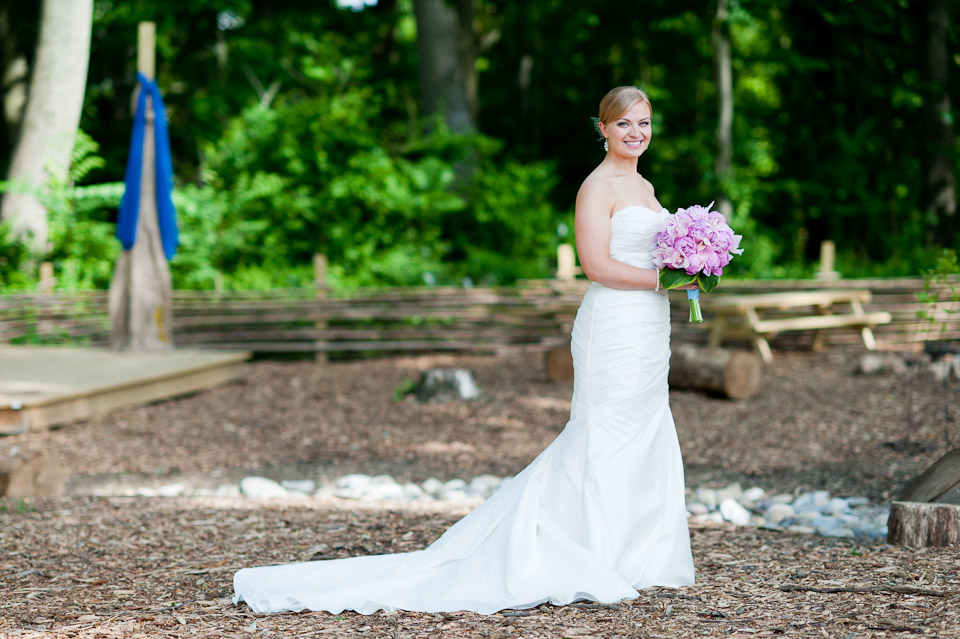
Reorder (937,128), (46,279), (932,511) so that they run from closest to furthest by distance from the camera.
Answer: (932,511)
(46,279)
(937,128)

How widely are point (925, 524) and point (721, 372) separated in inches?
174

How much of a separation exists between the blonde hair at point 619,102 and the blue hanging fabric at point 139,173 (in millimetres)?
6513

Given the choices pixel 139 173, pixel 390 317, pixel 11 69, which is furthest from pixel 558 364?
pixel 11 69

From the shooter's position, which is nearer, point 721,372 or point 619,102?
point 619,102

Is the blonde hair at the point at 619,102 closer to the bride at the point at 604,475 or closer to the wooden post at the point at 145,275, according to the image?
the bride at the point at 604,475

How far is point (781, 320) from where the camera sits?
10289 mm

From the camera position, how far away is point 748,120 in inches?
748

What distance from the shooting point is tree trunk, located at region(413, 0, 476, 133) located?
14492 mm

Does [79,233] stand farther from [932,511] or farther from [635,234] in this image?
[932,511]

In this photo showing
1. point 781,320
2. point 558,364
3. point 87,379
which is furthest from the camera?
point 781,320

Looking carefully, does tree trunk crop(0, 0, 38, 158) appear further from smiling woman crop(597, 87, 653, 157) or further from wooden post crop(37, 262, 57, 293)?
smiling woman crop(597, 87, 653, 157)

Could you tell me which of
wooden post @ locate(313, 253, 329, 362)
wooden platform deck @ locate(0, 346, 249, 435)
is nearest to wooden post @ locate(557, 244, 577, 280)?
wooden post @ locate(313, 253, 329, 362)

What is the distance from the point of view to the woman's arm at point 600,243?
3.51m

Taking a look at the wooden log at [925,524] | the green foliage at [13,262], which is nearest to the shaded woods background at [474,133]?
the green foliage at [13,262]
